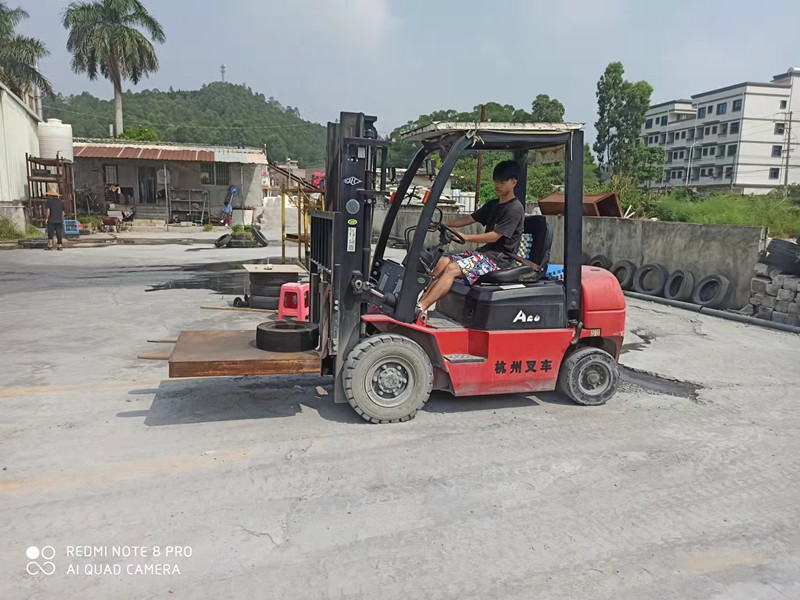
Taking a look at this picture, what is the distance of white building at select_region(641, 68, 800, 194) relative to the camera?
2953 inches

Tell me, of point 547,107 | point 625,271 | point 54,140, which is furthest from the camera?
point 547,107

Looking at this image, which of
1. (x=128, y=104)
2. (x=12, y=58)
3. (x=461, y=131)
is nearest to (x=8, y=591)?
(x=461, y=131)

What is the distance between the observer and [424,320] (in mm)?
5398

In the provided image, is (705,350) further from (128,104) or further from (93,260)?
(128,104)

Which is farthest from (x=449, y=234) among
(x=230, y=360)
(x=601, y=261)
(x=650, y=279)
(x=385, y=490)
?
(x=601, y=261)

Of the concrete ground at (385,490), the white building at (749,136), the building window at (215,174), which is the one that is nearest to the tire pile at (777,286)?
the concrete ground at (385,490)

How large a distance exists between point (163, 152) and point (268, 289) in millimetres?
26953

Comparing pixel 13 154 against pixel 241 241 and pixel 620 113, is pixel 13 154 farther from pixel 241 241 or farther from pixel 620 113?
pixel 620 113

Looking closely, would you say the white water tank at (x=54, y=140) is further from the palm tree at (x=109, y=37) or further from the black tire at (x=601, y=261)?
the black tire at (x=601, y=261)

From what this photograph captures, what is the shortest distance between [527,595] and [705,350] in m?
6.49

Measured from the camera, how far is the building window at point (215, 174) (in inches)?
1369

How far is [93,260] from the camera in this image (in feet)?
54.9

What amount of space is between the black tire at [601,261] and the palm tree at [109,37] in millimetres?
38031

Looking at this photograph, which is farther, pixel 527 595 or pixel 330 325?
pixel 330 325
